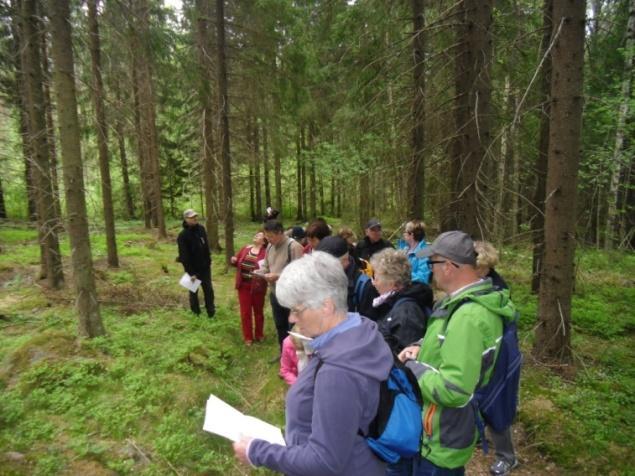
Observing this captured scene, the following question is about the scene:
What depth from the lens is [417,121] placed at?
7066 mm

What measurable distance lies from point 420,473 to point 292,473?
1195 mm

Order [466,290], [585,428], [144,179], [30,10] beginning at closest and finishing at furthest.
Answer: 1. [466,290]
2. [585,428]
3. [30,10]
4. [144,179]

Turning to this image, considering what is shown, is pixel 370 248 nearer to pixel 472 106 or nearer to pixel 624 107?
pixel 472 106

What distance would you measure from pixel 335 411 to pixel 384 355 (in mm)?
315

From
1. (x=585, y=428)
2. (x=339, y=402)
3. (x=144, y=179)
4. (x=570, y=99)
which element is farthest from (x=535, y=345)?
(x=144, y=179)

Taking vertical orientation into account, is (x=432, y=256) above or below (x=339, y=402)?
above

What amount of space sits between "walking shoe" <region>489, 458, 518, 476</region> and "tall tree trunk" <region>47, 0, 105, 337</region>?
5452 millimetres

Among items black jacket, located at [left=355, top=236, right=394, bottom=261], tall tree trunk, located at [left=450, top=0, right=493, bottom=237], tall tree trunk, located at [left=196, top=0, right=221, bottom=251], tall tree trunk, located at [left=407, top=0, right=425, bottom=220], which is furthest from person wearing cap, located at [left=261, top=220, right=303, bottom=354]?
tall tree trunk, located at [left=196, top=0, right=221, bottom=251]

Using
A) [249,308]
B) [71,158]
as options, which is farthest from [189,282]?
[71,158]

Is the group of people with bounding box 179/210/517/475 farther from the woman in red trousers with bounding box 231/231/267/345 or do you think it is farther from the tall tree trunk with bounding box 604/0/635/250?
the tall tree trunk with bounding box 604/0/635/250

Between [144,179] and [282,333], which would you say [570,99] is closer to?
[282,333]

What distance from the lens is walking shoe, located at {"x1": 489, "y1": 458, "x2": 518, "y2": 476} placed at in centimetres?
333

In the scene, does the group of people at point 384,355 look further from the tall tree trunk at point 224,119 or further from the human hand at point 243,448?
the tall tree trunk at point 224,119

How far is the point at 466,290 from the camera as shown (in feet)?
7.27
